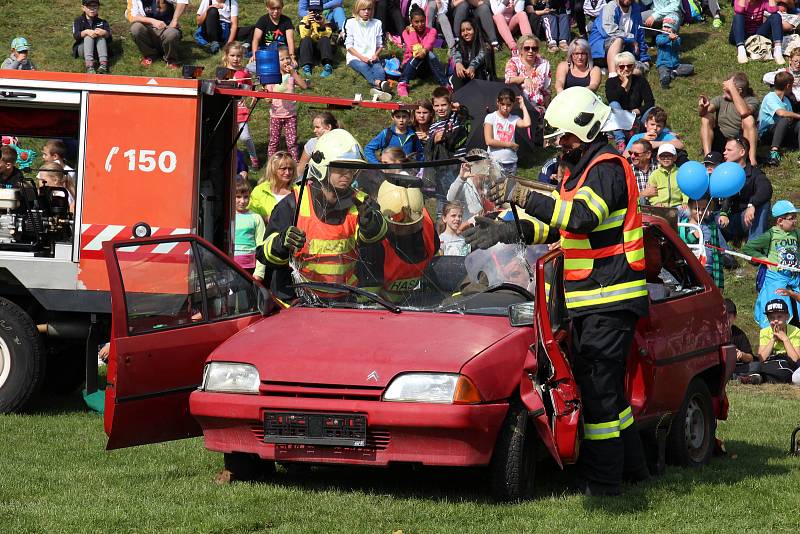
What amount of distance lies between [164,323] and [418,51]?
12.2 metres

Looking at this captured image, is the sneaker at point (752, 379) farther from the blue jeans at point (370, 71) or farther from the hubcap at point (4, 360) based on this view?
the blue jeans at point (370, 71)

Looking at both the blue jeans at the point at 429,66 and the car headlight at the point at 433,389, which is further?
the blue jeans at the point at 429,66

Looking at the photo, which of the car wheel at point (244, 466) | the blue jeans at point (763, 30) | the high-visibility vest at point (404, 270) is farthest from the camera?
the blue jeans at point (763, 30)

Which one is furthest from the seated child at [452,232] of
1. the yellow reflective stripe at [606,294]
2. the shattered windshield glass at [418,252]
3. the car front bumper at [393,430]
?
the car front bumper at [393,430]

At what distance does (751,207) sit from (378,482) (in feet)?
30.0

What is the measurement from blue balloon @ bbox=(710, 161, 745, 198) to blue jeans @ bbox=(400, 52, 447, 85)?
5.86m

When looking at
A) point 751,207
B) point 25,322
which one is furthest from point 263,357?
point 751,207

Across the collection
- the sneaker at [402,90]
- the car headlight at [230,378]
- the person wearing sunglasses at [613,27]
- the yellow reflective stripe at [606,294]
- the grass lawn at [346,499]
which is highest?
the person wearing sunglasses at [613,27]

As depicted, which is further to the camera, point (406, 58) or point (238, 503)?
point (406, 58)

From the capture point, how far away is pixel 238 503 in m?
6.20

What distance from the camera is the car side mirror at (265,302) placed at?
7188mm

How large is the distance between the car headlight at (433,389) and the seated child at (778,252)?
24.8ft

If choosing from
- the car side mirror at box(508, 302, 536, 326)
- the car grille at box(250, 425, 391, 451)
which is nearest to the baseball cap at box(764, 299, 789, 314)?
the car side mirror at box(508, 302, 536, 326)

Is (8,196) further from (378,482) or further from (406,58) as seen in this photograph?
(406,58)
